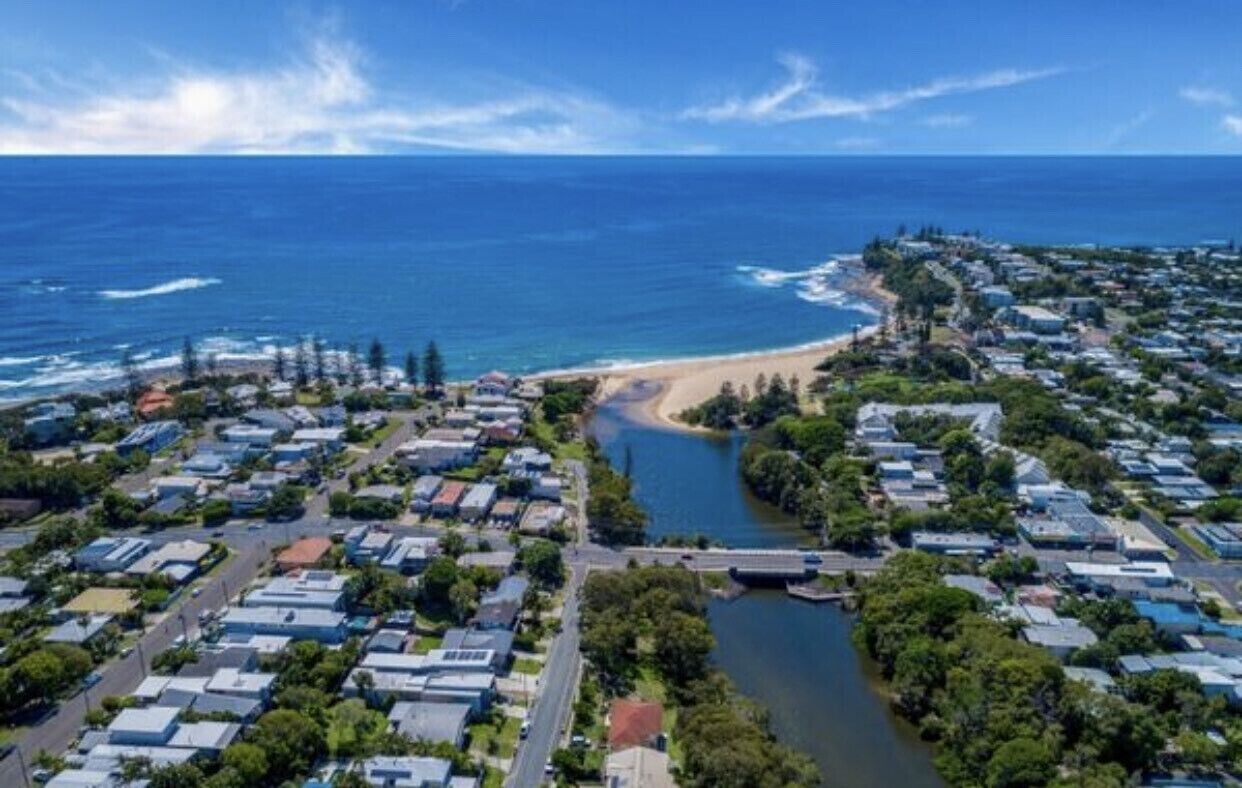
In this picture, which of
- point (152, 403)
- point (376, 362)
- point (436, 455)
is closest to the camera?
point (436, 455)

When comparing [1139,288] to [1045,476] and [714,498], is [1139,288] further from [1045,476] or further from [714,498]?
[714,498]

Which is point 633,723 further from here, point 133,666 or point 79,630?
point 79,630

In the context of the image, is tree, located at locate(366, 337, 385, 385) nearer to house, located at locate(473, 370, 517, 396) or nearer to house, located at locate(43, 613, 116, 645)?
house, located at locate(473, 370, 517, 396)

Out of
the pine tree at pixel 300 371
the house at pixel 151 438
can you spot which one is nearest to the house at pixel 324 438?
the house at pixel 151 438

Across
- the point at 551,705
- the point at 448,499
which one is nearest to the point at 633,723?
the point at 551,705

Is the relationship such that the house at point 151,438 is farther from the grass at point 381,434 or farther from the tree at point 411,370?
the tree at point 411,370

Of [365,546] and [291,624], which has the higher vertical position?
[365,546]

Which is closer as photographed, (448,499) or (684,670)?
(684,670)
